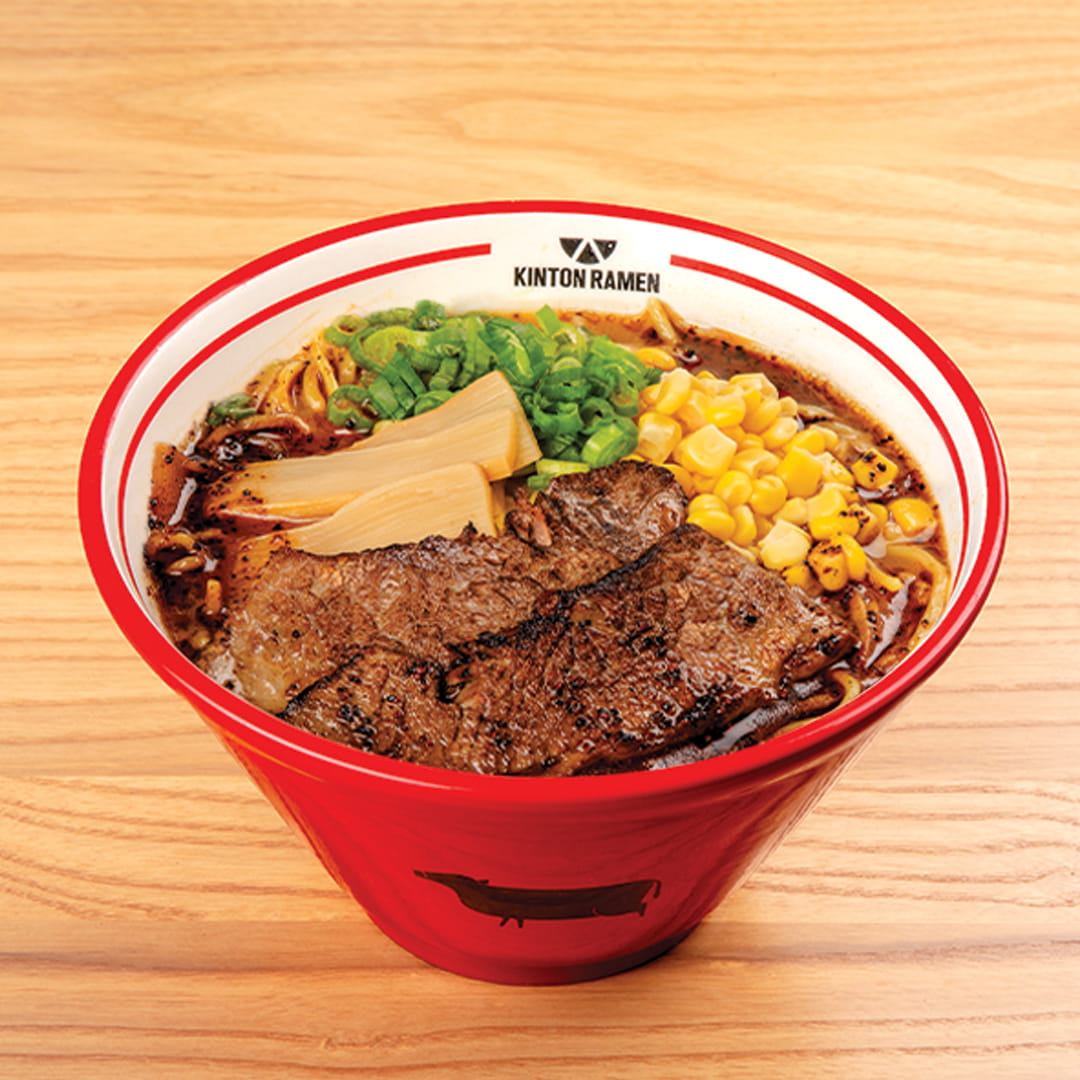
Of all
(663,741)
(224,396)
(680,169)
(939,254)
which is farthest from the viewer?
(680,169)

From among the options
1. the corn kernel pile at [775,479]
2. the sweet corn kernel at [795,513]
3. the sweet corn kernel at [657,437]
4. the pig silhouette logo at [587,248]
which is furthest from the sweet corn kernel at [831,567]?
the pig silhouette logo at [587,248]

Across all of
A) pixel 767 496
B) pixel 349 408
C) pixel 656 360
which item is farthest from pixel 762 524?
pixel 349 408

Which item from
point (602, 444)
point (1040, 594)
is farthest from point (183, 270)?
point (1040, 594)

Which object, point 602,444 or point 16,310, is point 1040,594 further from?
point 16,310

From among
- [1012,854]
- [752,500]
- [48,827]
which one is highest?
[752,500]

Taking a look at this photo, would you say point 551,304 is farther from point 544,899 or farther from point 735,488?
point 544,899

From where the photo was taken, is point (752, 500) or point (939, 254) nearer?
point (752, 500)

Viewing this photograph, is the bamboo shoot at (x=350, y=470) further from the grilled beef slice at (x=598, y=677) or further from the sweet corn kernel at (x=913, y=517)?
the sweet corn kernel at (x=913, y=517)

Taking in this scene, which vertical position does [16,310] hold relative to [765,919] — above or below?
above
